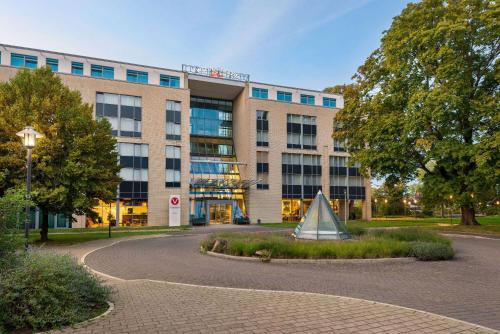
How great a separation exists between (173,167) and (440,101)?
1229 inches

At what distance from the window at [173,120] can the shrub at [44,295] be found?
39567mm

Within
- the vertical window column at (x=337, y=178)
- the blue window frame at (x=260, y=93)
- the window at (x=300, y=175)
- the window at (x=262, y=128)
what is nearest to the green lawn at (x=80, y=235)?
the window at (x=262, y=128)

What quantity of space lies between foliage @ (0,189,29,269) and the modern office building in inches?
1447

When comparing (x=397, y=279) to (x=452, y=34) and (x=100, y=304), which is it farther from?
(x=452, y=34)

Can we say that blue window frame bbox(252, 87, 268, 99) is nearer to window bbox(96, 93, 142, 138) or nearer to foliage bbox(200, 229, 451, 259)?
window bbox(96, 93, 142, 138)

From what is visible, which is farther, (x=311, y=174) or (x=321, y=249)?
(x=311, y=174)

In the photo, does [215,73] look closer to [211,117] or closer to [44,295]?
[211,117]

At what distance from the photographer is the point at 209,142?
5562 cm

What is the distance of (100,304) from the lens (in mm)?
7309

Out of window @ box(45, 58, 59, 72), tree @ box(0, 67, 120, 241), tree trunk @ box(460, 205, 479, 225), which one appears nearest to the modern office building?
window @ box(45, 58, 59, 72)

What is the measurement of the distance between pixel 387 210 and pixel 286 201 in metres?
27.6

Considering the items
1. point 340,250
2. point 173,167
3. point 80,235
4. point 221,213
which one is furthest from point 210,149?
point 340,250

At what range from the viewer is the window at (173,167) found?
45.2 m

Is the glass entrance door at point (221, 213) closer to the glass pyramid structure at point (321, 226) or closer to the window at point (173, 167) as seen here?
the window at point (173, 167)
